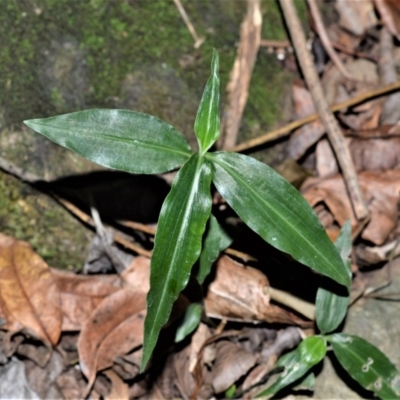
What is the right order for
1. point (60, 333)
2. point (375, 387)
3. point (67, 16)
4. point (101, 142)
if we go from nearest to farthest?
point (101, 142), point (375, 387), point (60, 333), point (67, 16)

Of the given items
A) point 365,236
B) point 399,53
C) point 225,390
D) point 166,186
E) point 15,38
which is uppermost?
point 15,38

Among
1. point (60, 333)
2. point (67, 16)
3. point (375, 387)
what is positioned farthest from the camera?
point (67, 16)

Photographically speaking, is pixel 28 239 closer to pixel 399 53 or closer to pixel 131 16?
pixel 131 16

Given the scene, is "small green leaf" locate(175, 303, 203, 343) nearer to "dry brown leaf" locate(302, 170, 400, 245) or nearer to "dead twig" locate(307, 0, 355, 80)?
"dry brown leaf" locate(302, 170, 400, 245)

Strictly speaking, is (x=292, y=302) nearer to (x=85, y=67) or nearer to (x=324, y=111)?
(x=324, y=111)

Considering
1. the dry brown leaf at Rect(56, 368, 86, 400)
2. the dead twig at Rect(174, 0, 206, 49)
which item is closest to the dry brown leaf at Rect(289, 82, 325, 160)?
the dead twig at Rect(174, 0, 206, 49)

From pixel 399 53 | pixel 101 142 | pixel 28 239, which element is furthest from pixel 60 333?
pixel 399 53

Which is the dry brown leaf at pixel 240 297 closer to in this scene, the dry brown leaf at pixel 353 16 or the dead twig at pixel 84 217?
the dead twig at pixel 84 217
